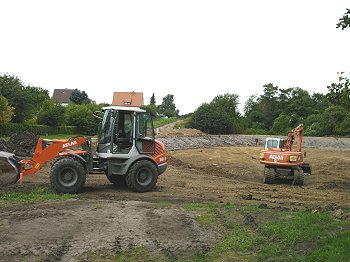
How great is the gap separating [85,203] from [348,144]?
39735mm

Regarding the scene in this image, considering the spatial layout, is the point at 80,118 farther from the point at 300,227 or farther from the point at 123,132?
the point at 300,227

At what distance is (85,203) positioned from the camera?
10.2 m

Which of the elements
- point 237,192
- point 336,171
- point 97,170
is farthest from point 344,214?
point 336,171

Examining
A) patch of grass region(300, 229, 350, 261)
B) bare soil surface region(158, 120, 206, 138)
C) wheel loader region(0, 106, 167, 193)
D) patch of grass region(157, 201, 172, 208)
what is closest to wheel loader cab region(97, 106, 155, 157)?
wheel loader region(0, 106, 167, 193)

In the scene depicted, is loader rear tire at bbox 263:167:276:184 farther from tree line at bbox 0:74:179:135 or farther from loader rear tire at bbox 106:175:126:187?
tree line at bbox 0:74:179:135

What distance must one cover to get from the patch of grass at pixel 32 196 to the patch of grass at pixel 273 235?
137 inches

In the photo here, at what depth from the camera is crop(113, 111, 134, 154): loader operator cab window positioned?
12.5 m

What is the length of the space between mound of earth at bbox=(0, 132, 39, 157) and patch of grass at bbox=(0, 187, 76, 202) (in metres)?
8.46

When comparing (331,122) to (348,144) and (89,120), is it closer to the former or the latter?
(348,144)

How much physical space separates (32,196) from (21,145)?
10287mm

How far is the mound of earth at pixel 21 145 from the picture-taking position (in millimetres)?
19625

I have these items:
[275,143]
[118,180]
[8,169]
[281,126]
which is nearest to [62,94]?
[281,126]

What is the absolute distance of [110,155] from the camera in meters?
12.4

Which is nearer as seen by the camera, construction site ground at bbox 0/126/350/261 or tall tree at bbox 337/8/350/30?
construction site ground at bbox 0/126/350/261
